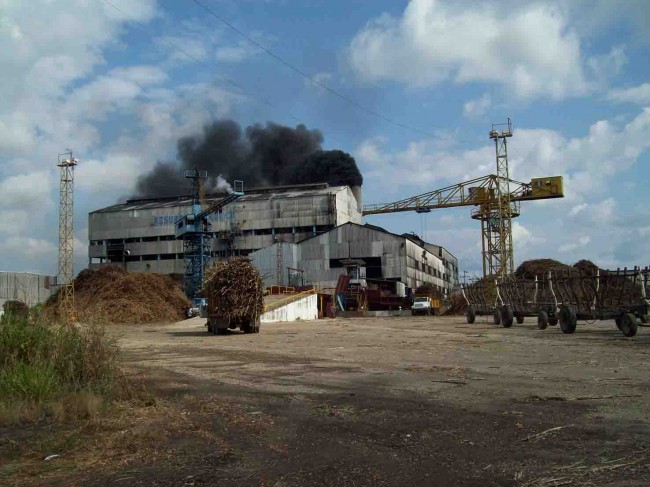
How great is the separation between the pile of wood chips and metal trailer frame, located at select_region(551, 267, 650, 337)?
12189 mm

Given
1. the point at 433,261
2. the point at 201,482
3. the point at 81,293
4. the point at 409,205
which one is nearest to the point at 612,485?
the point at 201,482

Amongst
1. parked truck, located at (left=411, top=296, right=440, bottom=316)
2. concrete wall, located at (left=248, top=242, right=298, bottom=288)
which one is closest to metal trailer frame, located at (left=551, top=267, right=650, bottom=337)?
parked truck, located at (left=411, top=296, right=440, bottom=316)

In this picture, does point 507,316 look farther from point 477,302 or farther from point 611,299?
point 477,302

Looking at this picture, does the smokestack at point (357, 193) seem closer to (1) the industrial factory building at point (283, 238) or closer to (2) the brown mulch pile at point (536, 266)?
(1) the industrial factory building at point (283, 238)

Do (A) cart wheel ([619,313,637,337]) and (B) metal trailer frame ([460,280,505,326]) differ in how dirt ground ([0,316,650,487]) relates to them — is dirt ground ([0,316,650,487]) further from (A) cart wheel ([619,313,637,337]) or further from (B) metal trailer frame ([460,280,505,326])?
(B) metal trailer frame ([460,280,505,326])

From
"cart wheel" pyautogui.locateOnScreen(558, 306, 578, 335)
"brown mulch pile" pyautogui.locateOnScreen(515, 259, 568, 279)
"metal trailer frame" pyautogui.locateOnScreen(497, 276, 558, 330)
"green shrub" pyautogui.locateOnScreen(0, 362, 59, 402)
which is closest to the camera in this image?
"green shrub" pyautogui.locateOnScreen(0, 362, 59, 402)

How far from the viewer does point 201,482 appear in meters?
4.55

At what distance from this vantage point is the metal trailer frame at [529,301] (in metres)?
23.7

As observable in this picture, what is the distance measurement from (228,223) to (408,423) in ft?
268

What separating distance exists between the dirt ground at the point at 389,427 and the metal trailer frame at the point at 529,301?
1235 centimetres

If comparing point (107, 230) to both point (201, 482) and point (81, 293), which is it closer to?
point (81, 293)

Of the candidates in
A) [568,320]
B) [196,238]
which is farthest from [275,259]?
[568,320]

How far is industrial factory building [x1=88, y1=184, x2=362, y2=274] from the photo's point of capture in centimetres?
8194

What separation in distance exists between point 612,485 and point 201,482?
310cm
